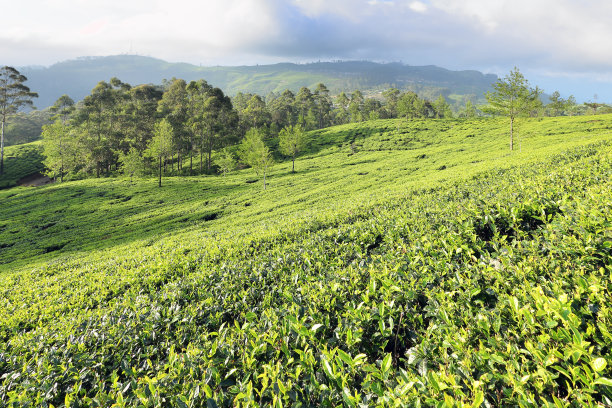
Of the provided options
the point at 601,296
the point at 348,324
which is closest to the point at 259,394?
the point at 348,324

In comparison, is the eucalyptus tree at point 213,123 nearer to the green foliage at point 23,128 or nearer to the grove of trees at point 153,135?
the grove of trees at point 153,135

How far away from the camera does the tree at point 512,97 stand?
34344 millimetres

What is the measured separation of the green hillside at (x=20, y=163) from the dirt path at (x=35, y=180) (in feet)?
2.48

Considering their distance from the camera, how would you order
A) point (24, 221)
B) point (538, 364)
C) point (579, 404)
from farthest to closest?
point (24, 221), point (538, 364), point (579, 404)

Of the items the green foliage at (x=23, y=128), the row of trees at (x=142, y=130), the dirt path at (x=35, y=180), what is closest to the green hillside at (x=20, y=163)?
the dirt path at (x=35, y=180)

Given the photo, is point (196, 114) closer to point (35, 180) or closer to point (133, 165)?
point (133, 165)

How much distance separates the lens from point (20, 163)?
224ft

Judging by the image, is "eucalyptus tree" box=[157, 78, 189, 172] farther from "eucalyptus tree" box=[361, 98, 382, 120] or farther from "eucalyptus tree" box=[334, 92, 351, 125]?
"eucalyptus tree" box=[334, 92, 351, 125]

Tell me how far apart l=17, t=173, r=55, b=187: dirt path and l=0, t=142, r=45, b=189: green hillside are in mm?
755

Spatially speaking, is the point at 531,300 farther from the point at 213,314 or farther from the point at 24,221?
the point at 24,221

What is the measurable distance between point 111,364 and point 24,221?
42081 millimetres

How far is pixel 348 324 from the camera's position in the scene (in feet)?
12.3

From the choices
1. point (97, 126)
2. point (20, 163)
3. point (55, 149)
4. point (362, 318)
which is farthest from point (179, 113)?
point (362, 318)


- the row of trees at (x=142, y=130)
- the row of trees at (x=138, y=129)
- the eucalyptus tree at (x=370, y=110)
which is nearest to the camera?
the row of trees at (x=142, y=130)
